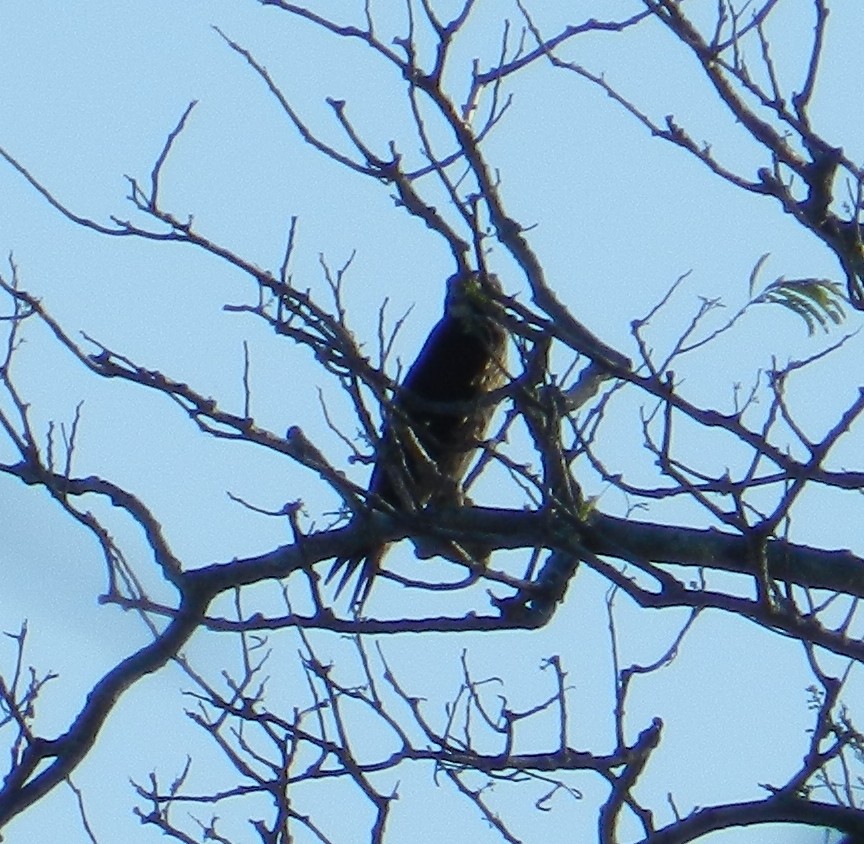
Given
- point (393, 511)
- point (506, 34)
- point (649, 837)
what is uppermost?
point (506, 34)

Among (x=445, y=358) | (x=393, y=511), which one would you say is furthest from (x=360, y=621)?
(x=445, y=358)

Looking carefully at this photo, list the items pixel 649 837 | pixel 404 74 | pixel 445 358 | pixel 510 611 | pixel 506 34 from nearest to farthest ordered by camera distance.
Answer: pixel 649 837
pixel 404 74
pixel 506 34
pixel 510 611
pixel 445 358

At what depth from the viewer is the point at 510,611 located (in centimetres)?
381

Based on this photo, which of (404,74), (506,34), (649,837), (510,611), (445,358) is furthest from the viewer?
(445,358)

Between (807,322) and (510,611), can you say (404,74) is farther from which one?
(510,611)

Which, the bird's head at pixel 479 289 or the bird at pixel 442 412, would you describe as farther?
the bird at pixel 442 412

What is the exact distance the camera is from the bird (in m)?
3.54

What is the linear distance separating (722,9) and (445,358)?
237 cm

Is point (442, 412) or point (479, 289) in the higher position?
point (442, 412)

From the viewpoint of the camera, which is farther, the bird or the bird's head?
the bird

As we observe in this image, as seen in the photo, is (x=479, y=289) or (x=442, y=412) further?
(x=442, y=412)

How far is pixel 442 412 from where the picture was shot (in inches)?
158

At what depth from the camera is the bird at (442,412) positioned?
139 inches

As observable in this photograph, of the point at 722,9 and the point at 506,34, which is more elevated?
the point at 506,34
